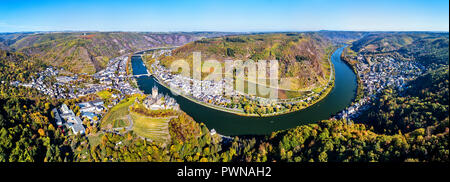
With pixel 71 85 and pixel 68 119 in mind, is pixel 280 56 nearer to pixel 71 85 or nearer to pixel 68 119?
pixel 68 119

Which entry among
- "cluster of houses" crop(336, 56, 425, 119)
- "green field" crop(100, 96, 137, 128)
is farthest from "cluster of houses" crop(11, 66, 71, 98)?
"cluster of houses" crop(336, 56, 425, 119)

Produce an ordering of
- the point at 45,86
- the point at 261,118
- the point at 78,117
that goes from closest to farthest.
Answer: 1. the point at 78,117
2. the point at 261,118
3. the point at 45,86

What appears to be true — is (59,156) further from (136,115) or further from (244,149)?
(244,149)

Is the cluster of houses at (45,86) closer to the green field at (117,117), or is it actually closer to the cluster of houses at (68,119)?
the cluster of houses at (68,119)

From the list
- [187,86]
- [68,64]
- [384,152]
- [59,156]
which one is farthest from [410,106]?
[68,64]

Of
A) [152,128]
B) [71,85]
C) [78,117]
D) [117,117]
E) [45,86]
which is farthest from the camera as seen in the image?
[71,85]

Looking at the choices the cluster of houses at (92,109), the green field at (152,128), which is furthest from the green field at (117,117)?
the green field at (152,128)

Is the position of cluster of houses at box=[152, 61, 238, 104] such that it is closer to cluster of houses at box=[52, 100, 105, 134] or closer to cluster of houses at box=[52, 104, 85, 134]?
cluster of houses at box=[52, 100, 105, 134]

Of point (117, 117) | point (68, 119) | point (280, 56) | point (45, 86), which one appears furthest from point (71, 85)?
point (280, 56)

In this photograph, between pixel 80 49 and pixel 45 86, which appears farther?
pixel 80 49
